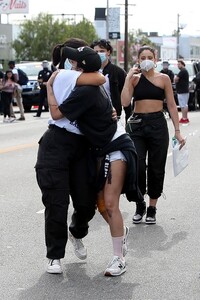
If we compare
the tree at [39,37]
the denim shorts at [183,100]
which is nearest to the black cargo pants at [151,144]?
the denim shorts at [183,100]

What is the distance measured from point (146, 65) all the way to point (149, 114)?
0.52 metres

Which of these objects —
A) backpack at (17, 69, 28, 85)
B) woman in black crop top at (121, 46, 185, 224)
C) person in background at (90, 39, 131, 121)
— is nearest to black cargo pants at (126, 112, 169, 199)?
woman in black crop top at (121, 46, 185, 224)

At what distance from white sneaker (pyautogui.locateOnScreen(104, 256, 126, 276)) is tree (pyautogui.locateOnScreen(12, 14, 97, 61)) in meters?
64.8

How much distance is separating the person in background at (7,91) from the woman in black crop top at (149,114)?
1466 cm

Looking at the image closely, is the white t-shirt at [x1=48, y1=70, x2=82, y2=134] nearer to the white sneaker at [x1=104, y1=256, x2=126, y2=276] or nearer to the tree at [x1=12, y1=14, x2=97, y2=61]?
the white sneaker at [x1=104, y1=256, x2=126, y2=276]

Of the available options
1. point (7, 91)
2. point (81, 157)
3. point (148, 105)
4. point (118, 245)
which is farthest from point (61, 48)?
point (7, 91)

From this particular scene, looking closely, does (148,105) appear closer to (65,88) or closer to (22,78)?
(65,88)

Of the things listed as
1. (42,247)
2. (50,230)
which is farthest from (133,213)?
(50,230)

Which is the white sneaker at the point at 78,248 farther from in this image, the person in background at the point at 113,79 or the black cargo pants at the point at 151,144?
the person in background at the point at 113,79

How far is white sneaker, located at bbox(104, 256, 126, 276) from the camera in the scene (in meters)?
5.70

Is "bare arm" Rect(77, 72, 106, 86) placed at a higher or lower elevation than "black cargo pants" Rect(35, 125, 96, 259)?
higher

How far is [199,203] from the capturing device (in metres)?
8.83

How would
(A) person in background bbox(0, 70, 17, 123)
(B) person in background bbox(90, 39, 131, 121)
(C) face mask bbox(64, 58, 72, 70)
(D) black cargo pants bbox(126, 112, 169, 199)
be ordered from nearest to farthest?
(C) face mask bbox(64, 58, 72, 70)
(D) black cargo pants bbox(126, 112, 169, 199)
(B) person in background bbox(90, 39, 131, 121)
(A) person in background bbox(0, 70, 17, 123)

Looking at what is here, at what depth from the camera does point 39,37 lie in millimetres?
70375
